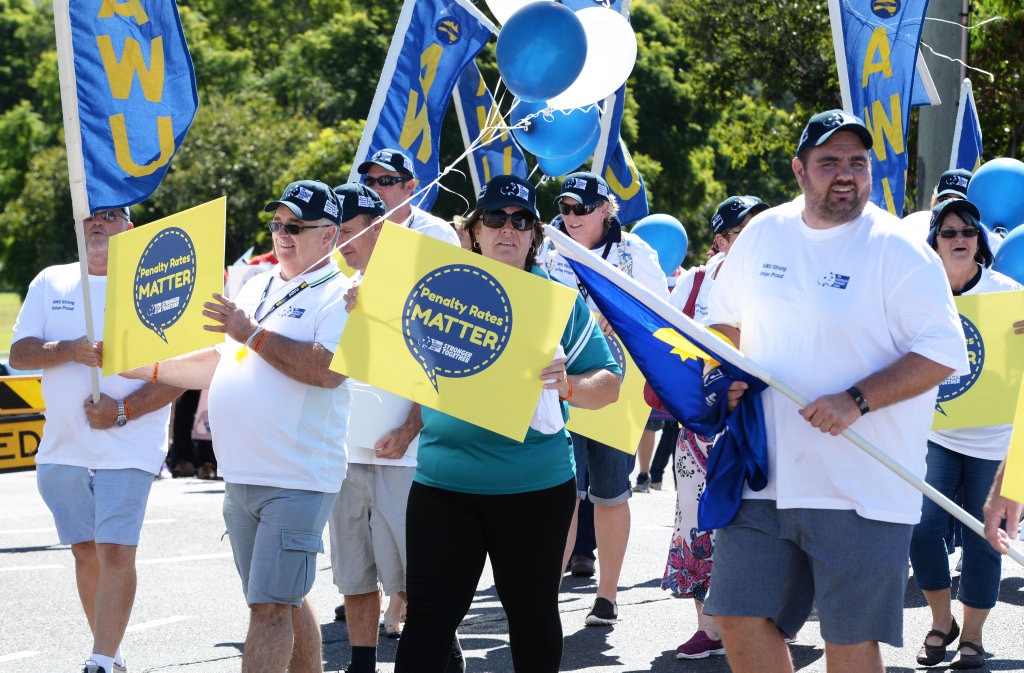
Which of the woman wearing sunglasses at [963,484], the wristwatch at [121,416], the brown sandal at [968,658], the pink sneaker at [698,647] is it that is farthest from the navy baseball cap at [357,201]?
the brown sandal at [968,658]

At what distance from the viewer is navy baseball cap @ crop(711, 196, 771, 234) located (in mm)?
7188

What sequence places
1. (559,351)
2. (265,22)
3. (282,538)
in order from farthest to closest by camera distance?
(265,22)
(282,538)
(559,351)

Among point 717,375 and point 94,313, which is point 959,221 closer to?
point 717,375

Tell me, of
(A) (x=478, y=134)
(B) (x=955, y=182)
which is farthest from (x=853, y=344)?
(A) (x=478, y=134)

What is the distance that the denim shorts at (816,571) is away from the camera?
414 centimetres

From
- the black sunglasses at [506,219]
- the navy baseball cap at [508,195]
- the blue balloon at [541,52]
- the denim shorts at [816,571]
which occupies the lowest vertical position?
the denim shorts at [816,571]

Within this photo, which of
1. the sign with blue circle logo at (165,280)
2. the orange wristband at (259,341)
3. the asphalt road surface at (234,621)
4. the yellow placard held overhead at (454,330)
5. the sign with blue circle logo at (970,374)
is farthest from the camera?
the asphalt road surface at (234,621)

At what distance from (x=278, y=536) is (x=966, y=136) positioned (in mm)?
7783

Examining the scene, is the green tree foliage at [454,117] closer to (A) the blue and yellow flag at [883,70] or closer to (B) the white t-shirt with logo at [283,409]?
(A) the blue and yellow flag at [883,70]

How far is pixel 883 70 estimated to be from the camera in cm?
841

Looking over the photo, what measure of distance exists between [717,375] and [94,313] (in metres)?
2.89

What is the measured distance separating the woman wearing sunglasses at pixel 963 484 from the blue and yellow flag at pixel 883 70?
1999 mm

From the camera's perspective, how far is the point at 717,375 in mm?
4344

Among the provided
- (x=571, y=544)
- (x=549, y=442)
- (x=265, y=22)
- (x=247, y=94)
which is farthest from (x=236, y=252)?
(x=549, y=442)
